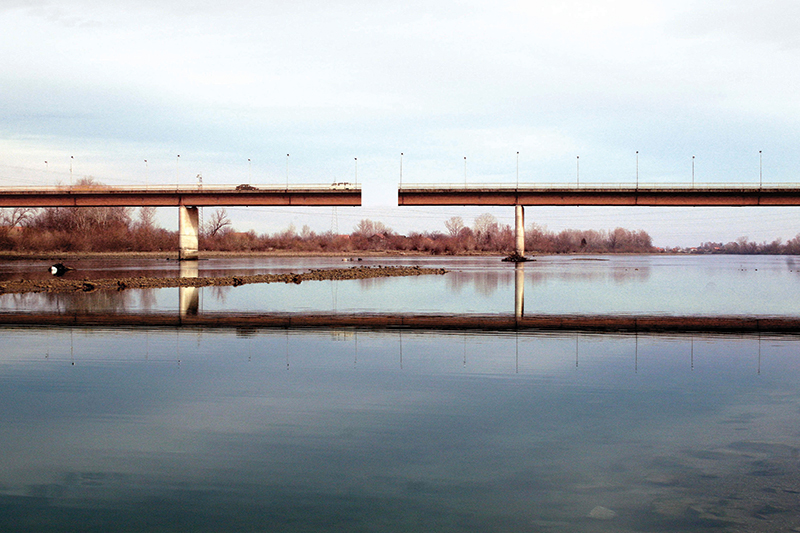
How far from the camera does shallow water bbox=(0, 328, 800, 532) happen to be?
23.5 ft

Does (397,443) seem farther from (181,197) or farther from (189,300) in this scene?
(181,197)

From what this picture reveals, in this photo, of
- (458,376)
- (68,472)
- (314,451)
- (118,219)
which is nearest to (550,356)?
(458,376)

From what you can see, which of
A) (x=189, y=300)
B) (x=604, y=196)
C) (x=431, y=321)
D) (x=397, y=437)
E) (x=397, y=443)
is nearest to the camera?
(x=397, y=443)

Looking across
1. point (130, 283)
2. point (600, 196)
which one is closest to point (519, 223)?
point (600, 196)

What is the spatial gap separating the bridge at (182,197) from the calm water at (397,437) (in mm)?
87689

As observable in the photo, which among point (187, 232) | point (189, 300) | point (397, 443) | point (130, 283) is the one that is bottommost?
point (397, 443)

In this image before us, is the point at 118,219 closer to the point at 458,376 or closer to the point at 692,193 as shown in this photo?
the point at 692,193

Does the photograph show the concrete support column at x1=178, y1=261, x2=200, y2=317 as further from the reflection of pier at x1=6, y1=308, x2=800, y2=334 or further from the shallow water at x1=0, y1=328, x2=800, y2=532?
the shallow water at x1=0, y1=328, x2=800, y2=532

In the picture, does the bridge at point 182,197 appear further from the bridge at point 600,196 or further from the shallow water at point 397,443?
the shallow water at point 397,443

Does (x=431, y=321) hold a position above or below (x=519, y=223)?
Result: below

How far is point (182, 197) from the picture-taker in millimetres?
111562

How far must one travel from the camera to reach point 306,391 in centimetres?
1285

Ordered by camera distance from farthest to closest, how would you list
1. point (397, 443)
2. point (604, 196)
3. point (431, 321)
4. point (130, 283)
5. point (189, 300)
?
point (604, 196) < point (130, 283) < point (189, 300) < point (431, 321) < point (397, 443)

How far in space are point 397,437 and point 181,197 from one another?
10805 cm
